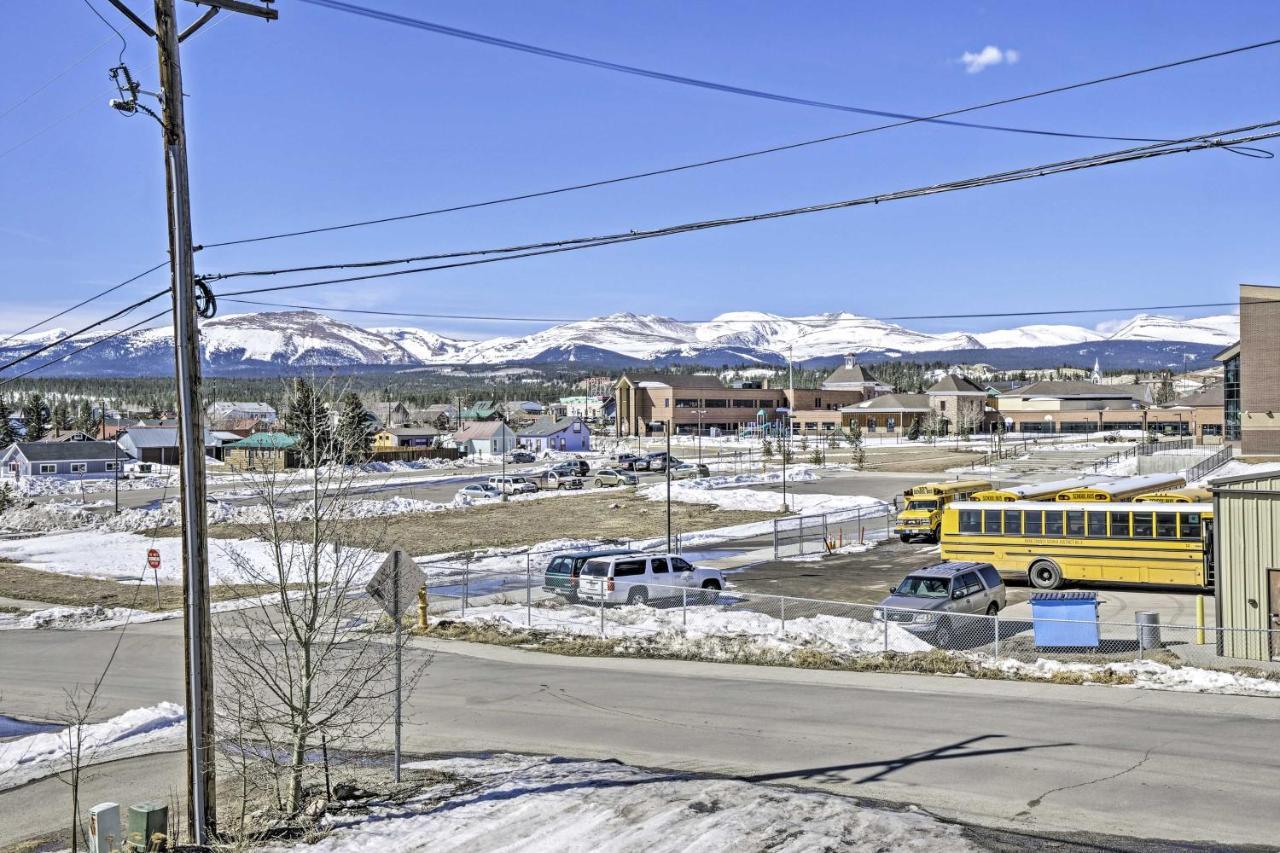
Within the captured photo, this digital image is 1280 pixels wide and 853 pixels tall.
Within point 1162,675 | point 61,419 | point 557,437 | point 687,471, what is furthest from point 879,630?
point 61,419

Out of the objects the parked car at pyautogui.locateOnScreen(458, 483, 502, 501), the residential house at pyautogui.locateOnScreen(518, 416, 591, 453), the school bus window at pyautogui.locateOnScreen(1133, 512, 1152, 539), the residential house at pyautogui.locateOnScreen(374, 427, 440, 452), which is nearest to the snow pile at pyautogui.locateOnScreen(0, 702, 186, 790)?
the school bus window at pyautogui.locateOnScreen(1133, 512, 1152, 539)

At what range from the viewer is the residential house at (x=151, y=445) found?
11856cm

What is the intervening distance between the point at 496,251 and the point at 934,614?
12950 mm

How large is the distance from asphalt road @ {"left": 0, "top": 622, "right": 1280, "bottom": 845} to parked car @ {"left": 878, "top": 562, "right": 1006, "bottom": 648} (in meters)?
3.73

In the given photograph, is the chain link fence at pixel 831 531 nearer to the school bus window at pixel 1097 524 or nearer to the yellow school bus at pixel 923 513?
the yellow school bus at pixel 923 513

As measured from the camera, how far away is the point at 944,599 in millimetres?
23469

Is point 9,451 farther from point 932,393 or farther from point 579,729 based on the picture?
point 932,393

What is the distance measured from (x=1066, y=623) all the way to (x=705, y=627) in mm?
7575

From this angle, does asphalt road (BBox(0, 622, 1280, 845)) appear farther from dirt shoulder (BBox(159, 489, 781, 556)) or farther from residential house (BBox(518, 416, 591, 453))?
residential house (BBox(518, 416, 591, 453))

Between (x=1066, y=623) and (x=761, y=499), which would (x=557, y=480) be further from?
(x=1066, y=623)

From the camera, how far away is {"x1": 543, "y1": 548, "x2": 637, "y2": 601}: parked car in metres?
29.0

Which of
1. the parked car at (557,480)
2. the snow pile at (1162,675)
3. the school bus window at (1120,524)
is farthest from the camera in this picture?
the parked car at (557,480)

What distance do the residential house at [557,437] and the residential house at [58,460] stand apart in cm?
4569

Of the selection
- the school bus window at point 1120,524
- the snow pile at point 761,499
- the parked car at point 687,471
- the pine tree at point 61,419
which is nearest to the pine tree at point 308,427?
the school bus window at point 1120,524
